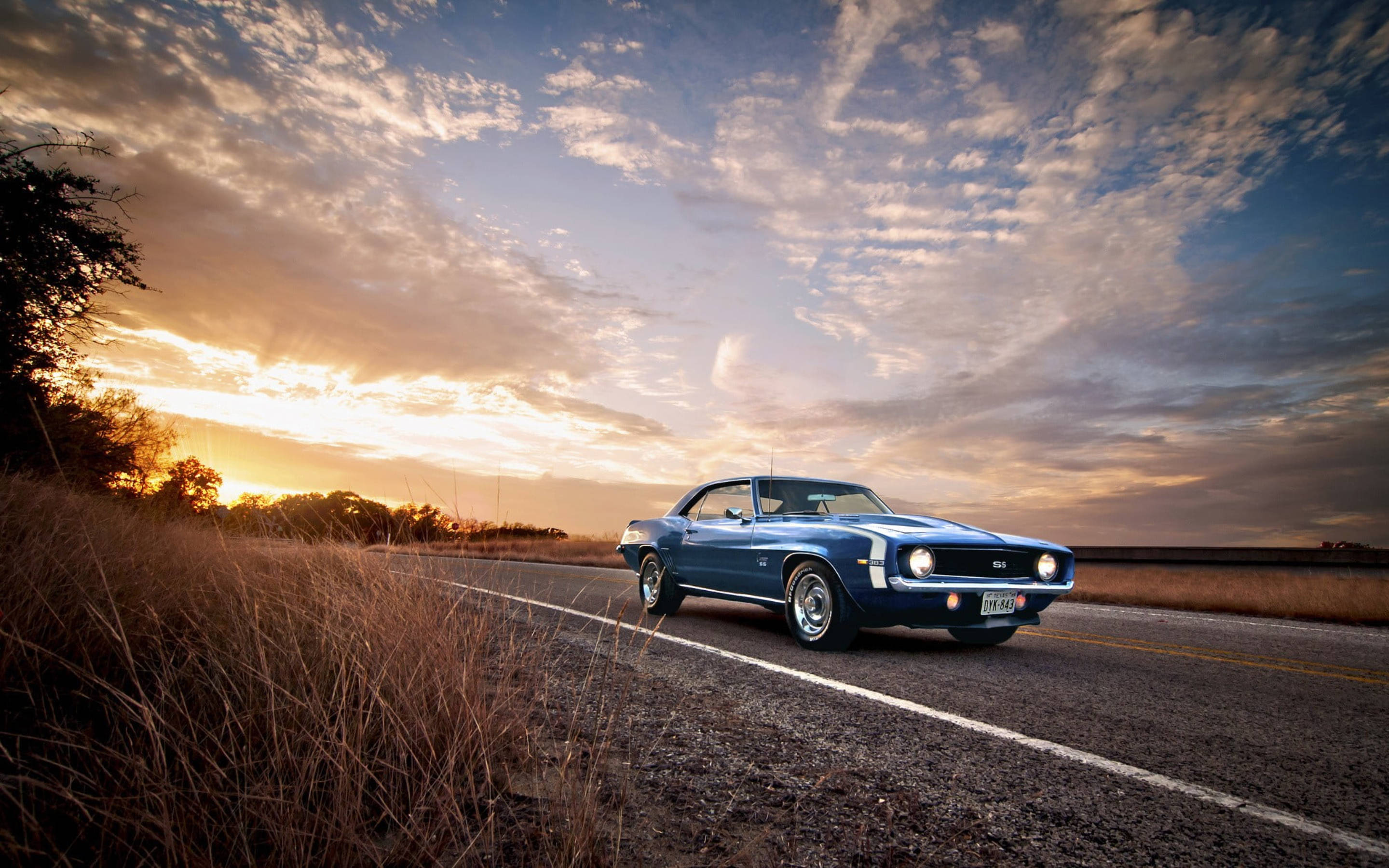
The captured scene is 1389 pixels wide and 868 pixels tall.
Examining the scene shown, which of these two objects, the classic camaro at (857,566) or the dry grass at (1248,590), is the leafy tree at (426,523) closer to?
the classic camaro at (857,566)

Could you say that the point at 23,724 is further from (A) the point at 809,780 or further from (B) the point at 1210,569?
(B) the point at 1210,569

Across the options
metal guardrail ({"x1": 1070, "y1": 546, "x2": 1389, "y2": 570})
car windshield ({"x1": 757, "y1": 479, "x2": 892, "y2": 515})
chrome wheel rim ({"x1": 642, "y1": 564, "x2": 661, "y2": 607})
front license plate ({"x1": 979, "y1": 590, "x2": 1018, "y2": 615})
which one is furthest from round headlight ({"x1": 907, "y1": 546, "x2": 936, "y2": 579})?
metal guardrail ({"x1": 1070, "y1": 546, "x2": 1389, "y2": 570})

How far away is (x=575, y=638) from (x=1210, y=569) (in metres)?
14.3

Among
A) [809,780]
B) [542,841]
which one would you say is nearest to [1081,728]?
[809,780]

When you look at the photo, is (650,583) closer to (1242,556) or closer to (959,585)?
(959,585)

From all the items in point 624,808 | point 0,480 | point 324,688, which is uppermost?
point 0,480

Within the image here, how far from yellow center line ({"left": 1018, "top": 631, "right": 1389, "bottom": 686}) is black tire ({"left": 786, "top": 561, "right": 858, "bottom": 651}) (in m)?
2.25

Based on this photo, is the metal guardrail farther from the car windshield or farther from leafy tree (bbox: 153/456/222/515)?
leafy tree (bbox: 153/456/222/515)

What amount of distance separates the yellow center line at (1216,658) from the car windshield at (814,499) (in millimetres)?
1829

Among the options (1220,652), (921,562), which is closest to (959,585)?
(921,562)

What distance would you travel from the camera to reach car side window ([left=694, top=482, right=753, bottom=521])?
6711 millimetres

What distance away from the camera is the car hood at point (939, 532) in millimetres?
4961

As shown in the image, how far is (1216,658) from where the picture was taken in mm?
5184

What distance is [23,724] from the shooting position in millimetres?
2320
